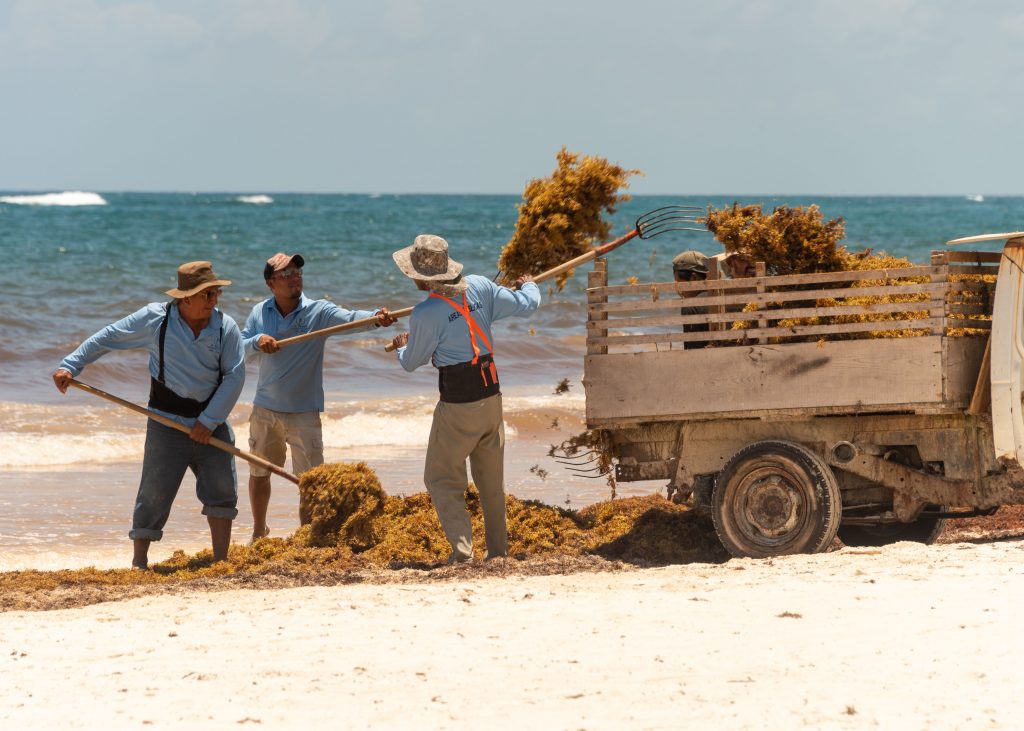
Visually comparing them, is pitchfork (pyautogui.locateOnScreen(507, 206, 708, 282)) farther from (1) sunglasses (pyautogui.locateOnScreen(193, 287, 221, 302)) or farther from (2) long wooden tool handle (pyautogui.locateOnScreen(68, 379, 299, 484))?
(2) long wooden tool handle (pyautogui.locateOnScreen(68, 379, 299, 484))

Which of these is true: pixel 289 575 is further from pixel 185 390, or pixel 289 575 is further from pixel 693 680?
pixel 693 680

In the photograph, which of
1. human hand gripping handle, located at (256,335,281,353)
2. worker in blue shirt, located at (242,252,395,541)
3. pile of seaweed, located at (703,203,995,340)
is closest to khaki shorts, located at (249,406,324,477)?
worker in blue shirt, located at (242,252,395,541)

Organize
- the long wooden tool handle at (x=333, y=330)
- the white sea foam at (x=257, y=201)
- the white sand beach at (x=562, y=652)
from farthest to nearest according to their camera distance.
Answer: the white sea foam at (x=257, y=201)
the long wooden tool handle at (x=333, y=330)
the white sand beach at (x=562, y=652)

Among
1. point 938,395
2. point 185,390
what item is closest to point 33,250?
point 185,390

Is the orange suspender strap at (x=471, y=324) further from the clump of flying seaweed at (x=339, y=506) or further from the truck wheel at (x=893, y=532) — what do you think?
the truck wheel at (x=893, y=532)

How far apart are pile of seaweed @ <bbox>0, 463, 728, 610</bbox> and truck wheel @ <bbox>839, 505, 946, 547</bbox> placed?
0.85m

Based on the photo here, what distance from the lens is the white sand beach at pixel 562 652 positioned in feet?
15.6

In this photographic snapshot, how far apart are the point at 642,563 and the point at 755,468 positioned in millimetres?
880

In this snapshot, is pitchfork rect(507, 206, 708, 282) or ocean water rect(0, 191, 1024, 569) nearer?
pitchfork rect(507, 206, 708, 282)

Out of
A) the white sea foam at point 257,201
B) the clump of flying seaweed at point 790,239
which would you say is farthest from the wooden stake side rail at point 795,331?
the white sea foam at point 257,201

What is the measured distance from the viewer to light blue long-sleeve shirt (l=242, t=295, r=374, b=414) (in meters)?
8.48

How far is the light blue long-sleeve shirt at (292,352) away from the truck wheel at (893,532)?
3355 millimetres

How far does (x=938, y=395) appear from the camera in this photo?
22.1 feet

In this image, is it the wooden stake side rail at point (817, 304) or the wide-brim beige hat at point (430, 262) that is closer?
the wooden stake side rail at point (817, 304)
